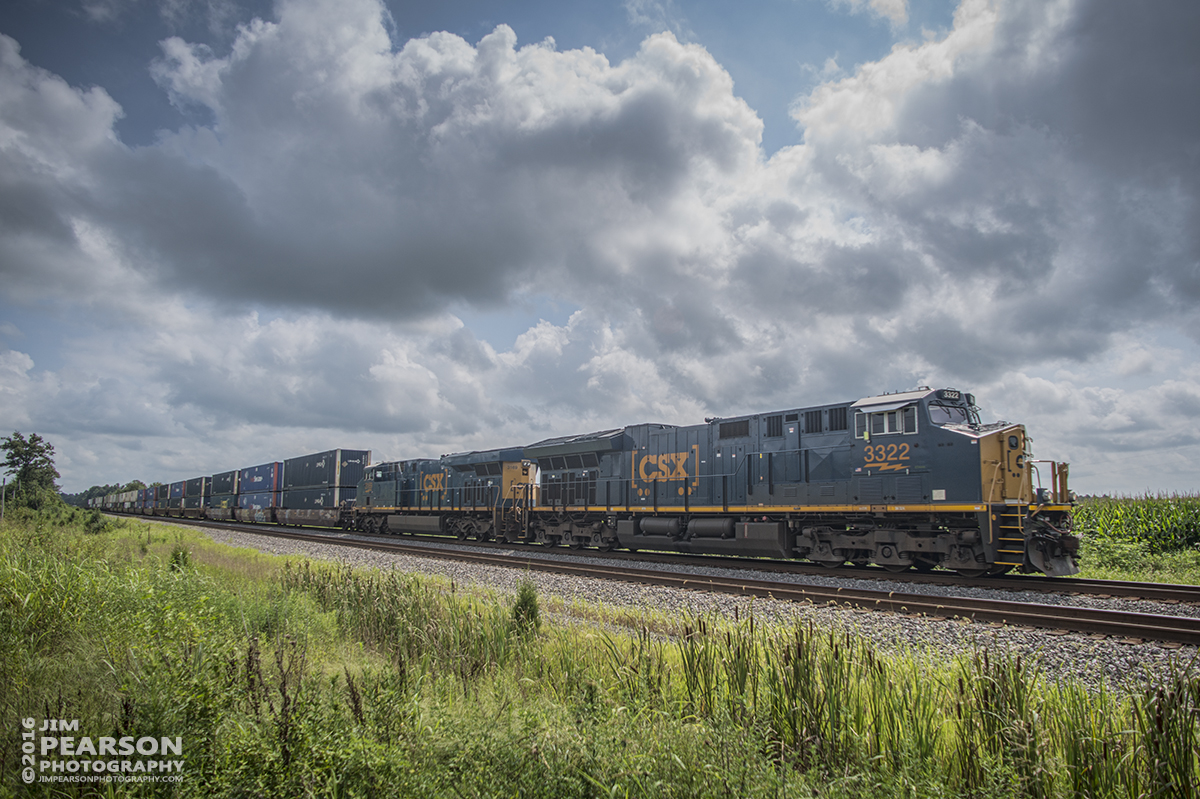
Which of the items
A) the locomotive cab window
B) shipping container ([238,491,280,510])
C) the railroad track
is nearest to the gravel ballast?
the railroad track

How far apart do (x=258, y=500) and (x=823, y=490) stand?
46228 millimetres

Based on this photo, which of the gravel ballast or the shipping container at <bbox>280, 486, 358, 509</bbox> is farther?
the shipping container at <bbox>280, 486, 358, 509</bbox>

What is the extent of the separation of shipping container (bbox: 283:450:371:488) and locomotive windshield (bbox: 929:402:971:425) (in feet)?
116

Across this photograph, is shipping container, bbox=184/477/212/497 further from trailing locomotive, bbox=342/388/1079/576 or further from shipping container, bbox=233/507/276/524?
trailing locomotive, bbox=342/388/1079/576

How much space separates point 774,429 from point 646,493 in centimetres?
534

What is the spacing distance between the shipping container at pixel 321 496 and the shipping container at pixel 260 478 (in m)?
3.86

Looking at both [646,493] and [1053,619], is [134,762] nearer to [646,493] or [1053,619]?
[1053,619]

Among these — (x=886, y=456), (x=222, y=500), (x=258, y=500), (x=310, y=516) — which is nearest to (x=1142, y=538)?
(x=886, y=456)

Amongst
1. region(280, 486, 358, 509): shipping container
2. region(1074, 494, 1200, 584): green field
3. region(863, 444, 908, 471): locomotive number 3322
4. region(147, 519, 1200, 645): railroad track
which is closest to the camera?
region(147, 519, 1200, 645): railroad track

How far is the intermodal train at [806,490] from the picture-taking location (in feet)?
43.5

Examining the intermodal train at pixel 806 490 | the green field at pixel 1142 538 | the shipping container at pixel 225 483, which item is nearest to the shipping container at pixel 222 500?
the shipping container at pixel 225 483

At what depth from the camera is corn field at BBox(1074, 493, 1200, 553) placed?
63.8 ft

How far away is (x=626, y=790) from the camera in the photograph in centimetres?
270

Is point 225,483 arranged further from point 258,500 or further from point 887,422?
point 887,422
